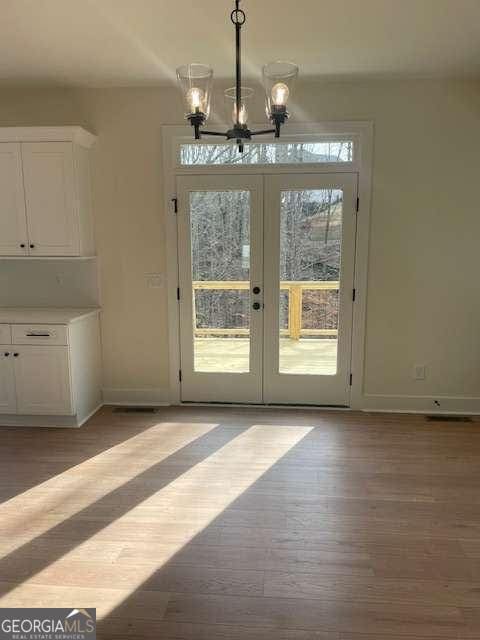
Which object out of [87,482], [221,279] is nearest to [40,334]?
[87,482]

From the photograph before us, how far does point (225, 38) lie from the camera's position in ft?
9.04

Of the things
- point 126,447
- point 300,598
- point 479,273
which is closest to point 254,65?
point 479,273

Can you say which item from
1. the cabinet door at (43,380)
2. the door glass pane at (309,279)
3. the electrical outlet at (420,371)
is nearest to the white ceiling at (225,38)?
the door glass pane at (309,279)

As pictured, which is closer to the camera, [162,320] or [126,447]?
[126,447]

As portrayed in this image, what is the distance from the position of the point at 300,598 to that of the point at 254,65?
3.38 m

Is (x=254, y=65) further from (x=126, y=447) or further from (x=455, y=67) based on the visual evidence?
(x=126, y=447)

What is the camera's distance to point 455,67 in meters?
3.24

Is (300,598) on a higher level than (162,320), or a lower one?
lower

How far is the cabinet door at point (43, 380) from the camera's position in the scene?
344 cm

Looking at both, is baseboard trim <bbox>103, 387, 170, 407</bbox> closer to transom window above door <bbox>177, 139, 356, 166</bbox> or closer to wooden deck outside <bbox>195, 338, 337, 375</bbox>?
wooden deck outside <bbox>195, 338, 337, 375</bbox>

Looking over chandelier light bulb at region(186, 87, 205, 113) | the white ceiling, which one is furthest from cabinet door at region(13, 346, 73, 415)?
chandelier light bulb at region(186, 87, 205, 113)

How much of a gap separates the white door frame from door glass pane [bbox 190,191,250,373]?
19 cm

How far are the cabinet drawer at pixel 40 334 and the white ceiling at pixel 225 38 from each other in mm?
1981

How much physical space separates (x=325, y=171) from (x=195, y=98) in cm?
199
